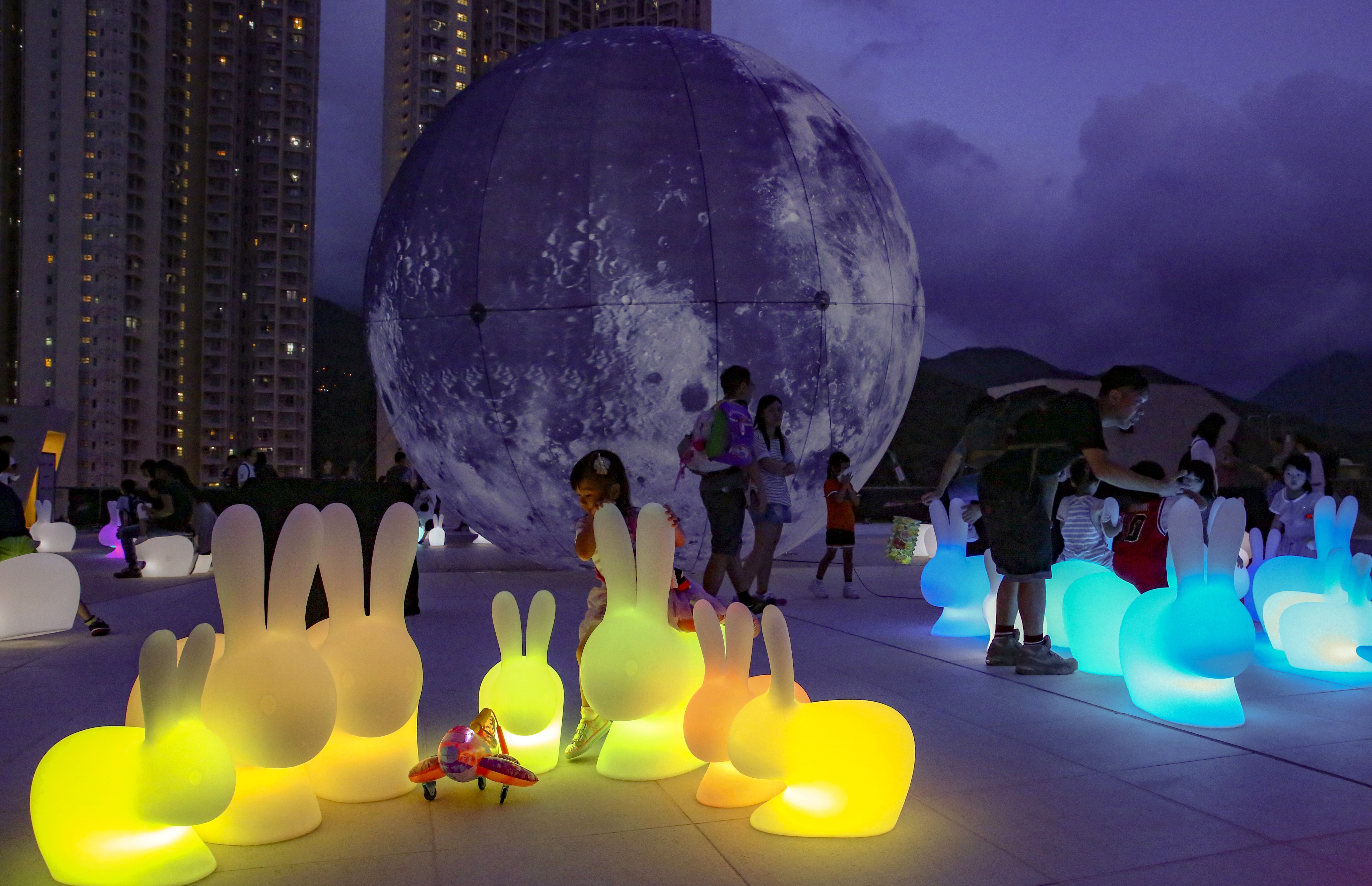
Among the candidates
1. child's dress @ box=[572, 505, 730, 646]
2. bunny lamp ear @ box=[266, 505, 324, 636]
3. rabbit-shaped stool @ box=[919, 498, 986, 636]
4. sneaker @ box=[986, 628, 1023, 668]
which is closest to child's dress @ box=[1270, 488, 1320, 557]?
rabbit-shaped stool @ box=[919, 498, 986, 636]

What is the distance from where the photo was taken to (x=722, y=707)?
2855mm

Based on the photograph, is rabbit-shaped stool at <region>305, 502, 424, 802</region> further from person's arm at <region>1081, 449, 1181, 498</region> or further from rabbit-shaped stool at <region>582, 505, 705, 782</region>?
person's arm at <region>1081, 449, 1181, 498</region>

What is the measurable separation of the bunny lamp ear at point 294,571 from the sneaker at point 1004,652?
3408mm

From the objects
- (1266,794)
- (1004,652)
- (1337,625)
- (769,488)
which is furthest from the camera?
(769,488)

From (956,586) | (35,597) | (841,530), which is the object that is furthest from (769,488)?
(35,597)

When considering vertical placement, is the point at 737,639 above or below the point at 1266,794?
above

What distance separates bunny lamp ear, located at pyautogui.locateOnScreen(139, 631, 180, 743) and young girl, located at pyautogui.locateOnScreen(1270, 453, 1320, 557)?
27.2 feet

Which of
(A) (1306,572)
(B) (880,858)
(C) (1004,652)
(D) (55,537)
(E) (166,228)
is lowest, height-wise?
(D) (55,537)

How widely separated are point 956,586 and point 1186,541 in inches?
94.9

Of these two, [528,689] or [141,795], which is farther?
[528,689]

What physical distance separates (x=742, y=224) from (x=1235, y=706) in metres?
3.86

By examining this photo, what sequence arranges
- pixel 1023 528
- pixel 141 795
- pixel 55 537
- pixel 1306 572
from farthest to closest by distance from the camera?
1. pixel 55 537
2. pixel 1306 572
3. pixel 1023 528
4. pixel 141 795

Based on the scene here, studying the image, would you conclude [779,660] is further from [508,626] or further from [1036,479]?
[1036,479]

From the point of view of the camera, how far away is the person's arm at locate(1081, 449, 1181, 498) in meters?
4.31
